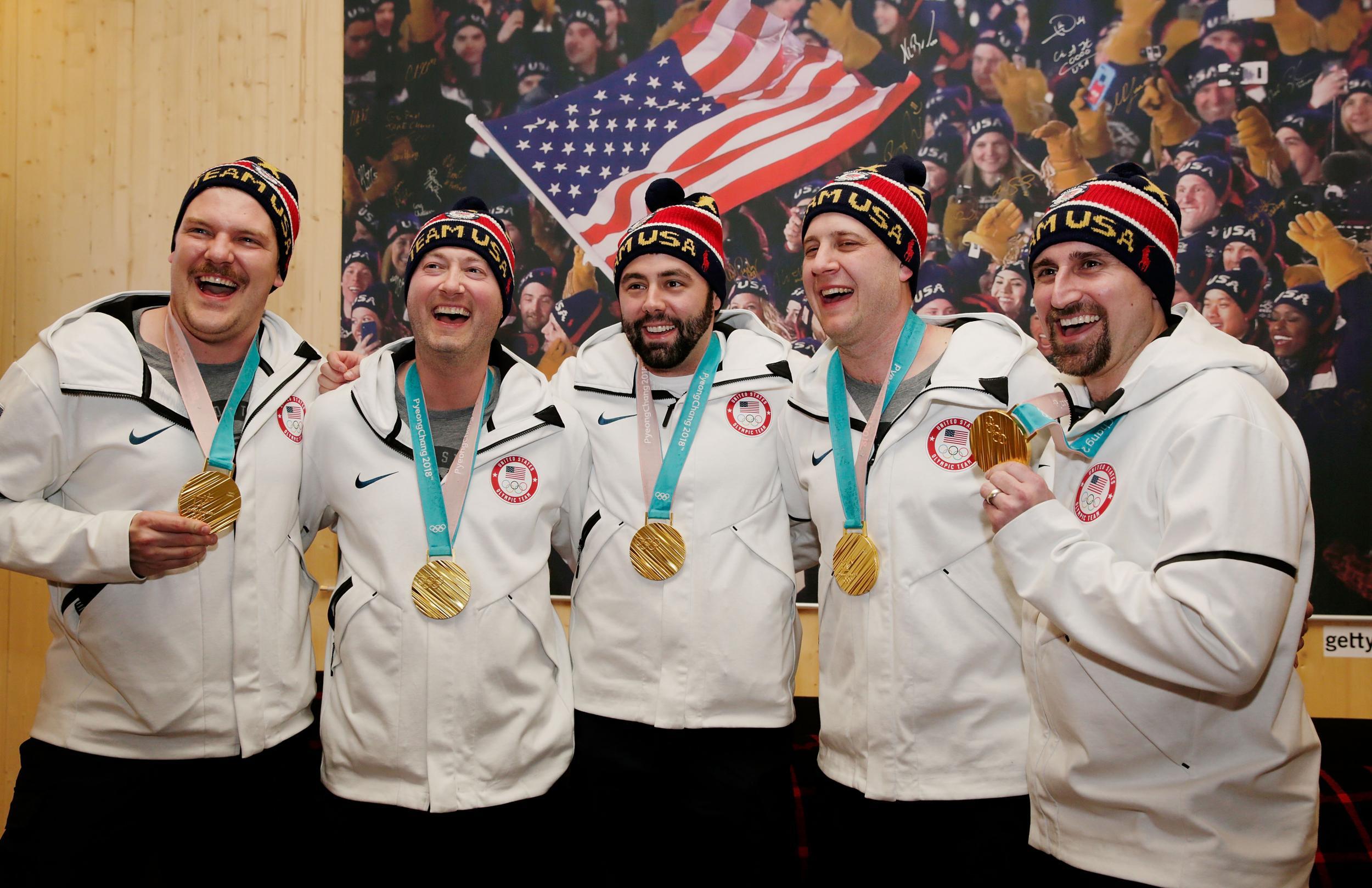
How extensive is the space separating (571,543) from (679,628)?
1.63ft

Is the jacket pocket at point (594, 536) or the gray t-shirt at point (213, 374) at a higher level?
the gray t-shirt at point (213, 374)

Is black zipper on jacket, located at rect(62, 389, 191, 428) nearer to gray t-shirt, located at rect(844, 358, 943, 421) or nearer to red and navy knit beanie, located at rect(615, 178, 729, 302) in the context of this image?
red and navy knit beanie, located at rect(615, 178, 729, 302)

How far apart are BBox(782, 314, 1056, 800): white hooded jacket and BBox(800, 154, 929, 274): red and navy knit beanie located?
0.37 m

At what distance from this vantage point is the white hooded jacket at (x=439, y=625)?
2.31 m

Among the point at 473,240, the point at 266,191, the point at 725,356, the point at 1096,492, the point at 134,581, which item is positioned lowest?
the point at 134,581

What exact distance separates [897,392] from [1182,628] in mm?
1033

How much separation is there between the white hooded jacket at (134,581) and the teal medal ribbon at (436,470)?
421mm

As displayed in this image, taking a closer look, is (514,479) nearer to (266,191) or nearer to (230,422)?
(230,422)

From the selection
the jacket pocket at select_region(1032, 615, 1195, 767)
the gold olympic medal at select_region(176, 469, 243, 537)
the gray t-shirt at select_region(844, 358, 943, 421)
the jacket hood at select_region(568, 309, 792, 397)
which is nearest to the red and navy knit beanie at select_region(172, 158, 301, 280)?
the gold olympic medal at select_region(176, 469, 243, 537)

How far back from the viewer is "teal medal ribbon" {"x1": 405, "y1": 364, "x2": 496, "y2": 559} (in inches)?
93.2

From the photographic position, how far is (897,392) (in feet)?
8.05

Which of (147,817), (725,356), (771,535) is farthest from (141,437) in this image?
(771,535)

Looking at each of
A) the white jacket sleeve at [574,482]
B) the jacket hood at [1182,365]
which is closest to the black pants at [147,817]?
the white jacket sleeve at [574,482]

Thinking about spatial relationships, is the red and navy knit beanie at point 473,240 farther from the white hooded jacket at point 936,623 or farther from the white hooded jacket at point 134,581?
the white hooded jacket at point 936,623
